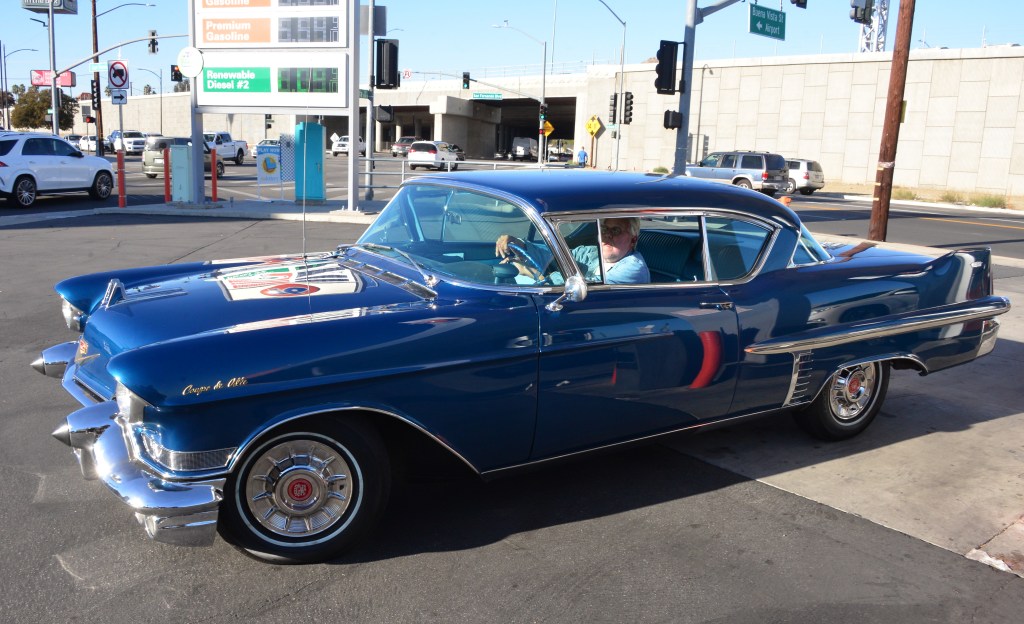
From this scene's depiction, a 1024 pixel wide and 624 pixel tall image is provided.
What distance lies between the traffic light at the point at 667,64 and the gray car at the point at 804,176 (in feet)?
59.0

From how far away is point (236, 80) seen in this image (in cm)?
1902

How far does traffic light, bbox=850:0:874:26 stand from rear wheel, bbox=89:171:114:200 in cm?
1990

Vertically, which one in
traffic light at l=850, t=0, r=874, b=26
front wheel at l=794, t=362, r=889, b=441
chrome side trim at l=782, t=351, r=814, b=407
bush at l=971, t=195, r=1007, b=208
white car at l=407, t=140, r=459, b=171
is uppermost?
traffic light at l=850, t=0, r=874, b=26

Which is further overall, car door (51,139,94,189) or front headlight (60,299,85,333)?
car door (51,139,94,189)

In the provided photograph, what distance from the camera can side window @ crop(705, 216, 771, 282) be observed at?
14.3 feet

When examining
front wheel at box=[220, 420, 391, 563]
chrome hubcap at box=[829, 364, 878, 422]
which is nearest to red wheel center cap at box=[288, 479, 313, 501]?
front wheel at box=[220, 420, 391, 563]

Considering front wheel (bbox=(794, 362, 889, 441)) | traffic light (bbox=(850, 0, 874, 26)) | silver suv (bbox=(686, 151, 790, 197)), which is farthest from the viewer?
silver suv (bbox=(686, 151, 790, 197))

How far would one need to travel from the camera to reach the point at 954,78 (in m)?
40.9

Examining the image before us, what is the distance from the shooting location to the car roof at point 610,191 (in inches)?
159

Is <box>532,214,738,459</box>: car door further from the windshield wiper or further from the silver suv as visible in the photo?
the silver suv

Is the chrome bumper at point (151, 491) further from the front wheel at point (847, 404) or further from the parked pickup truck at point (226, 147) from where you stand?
the parked pickup truck at point (226, 147)

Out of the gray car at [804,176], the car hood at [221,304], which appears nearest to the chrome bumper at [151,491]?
the car hood at [221,304]

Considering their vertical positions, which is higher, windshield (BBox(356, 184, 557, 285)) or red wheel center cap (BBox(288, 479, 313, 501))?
windshield (BBox(356, 184, 557, 285))

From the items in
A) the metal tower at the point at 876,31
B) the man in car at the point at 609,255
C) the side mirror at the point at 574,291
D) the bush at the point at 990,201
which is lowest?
the bush at the point at 990,201
